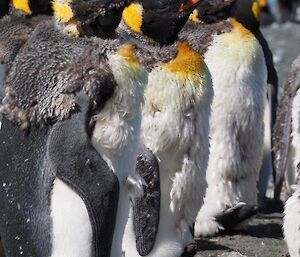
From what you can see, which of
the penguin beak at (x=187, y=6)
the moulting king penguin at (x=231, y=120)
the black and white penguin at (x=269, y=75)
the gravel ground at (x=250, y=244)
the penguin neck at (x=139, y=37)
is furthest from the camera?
the black and white penguin at (x=269, y=75)

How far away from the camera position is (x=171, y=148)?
5.66 m

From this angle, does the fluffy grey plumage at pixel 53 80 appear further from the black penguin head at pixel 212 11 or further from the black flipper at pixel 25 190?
the black penguin head at pixel 212 11

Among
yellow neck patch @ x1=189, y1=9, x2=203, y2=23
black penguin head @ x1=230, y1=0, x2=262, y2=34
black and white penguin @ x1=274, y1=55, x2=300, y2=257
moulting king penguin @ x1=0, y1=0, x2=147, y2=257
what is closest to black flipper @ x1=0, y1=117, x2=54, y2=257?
moulting king penguin @ x1=0, y1=0, x2=147, y2=257

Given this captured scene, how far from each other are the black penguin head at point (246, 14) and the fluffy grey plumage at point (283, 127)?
672 mm

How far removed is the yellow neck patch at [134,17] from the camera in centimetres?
600

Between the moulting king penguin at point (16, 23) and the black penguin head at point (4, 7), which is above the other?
the moulting king penguin at point (16, 23)

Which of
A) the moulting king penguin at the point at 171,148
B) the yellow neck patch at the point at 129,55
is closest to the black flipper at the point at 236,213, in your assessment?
the moulting king penguin at the point at 171,148

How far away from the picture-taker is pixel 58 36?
Result: 14.6 feet

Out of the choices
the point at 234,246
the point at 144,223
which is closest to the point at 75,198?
the point at 144,223

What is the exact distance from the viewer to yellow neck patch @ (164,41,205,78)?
566 centimetres

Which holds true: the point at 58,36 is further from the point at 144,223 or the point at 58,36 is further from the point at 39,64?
the point at 144,223

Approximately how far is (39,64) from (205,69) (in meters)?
1.62

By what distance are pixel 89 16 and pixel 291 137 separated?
3308 millimetres

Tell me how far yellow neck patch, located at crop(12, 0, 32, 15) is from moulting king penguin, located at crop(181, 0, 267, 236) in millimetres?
975
